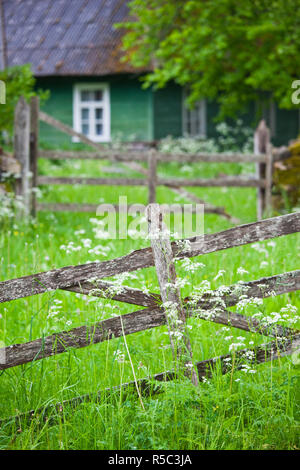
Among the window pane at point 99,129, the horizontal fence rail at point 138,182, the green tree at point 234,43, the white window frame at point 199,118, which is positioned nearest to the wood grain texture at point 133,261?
the horizontal fence rail at point 138,182

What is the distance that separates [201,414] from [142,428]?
36cm

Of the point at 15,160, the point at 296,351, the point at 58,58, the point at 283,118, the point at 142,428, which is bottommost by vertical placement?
the point at 142,428

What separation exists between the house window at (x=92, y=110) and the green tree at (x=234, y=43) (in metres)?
4.92

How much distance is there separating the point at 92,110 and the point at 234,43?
7748 millimetres

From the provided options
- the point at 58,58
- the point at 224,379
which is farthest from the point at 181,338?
the point at 58,58

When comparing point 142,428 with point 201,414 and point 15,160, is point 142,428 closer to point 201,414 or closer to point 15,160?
point 201,414

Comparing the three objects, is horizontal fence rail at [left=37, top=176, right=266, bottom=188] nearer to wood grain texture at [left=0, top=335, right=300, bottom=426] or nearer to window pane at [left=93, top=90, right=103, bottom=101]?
wood grain texture at [left=0, top=335, right=300, bottom=426]

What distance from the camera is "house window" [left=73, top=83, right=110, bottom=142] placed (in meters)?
20.6

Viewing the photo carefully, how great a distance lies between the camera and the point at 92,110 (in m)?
20.8

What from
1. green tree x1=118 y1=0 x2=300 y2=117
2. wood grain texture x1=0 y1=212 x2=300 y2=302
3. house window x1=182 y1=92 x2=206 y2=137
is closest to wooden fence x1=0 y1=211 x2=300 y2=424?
wood grain texture x1=0 y1=212 x2=300 y2=302

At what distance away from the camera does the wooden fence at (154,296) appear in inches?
130

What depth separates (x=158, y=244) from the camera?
3381 mm

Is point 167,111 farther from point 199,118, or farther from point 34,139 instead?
point 34,139

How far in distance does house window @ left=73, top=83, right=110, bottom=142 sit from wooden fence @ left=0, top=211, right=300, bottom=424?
17300 mm
